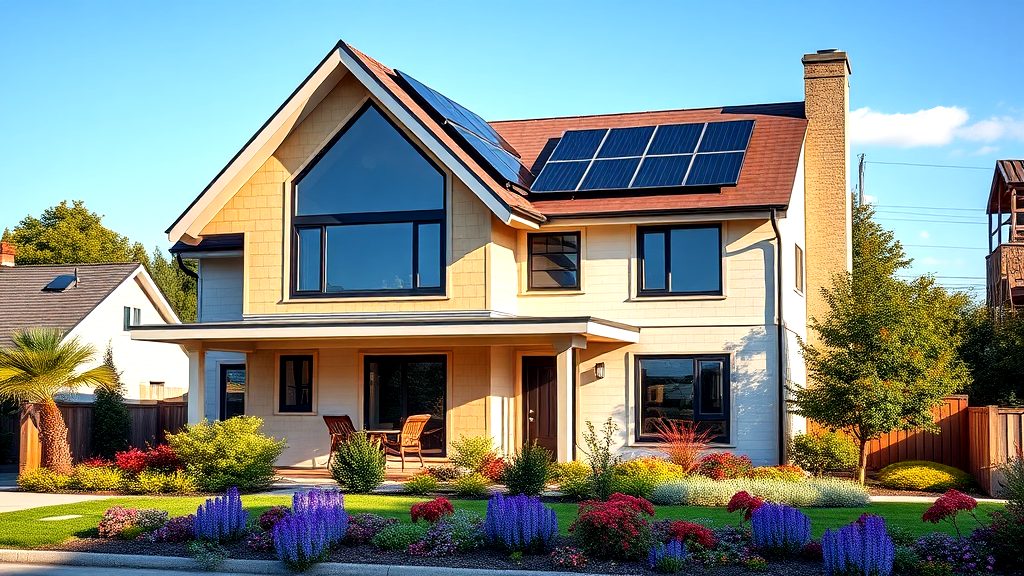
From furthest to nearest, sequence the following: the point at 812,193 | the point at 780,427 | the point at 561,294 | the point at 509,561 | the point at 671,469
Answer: the point at 812,193, the point at 561,294, the point at 780,427, the point at 671,469, the point at 509,561

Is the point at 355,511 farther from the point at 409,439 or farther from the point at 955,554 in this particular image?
the point at 955,554

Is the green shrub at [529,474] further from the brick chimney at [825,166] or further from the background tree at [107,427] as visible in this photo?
the background tree at [107,427]

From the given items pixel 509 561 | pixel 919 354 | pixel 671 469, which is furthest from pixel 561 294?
pixel 509 561

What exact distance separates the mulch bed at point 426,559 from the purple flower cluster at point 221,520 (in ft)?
0.55

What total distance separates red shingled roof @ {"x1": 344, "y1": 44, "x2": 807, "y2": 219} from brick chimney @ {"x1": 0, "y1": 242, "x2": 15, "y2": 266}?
68.7 feet

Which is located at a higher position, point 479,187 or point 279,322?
point 479,187

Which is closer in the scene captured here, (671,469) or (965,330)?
(671,469)

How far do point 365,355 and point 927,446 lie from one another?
1141 cm

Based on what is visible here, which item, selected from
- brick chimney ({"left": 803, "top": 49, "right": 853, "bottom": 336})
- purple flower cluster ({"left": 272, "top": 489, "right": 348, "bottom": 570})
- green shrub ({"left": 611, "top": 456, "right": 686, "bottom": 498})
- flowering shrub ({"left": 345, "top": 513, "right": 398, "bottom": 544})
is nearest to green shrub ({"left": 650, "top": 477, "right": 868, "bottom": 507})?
green shrub ({"left": 611, "top": 456, "right": 686, "bottom": 498})

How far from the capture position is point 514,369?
73.5 ft

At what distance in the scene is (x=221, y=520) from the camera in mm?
12586

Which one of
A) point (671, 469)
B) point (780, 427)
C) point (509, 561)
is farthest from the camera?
point (780, 427)

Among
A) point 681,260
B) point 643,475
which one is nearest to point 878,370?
point 681,260

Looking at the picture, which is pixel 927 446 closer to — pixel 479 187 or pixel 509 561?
pixel 479 187
